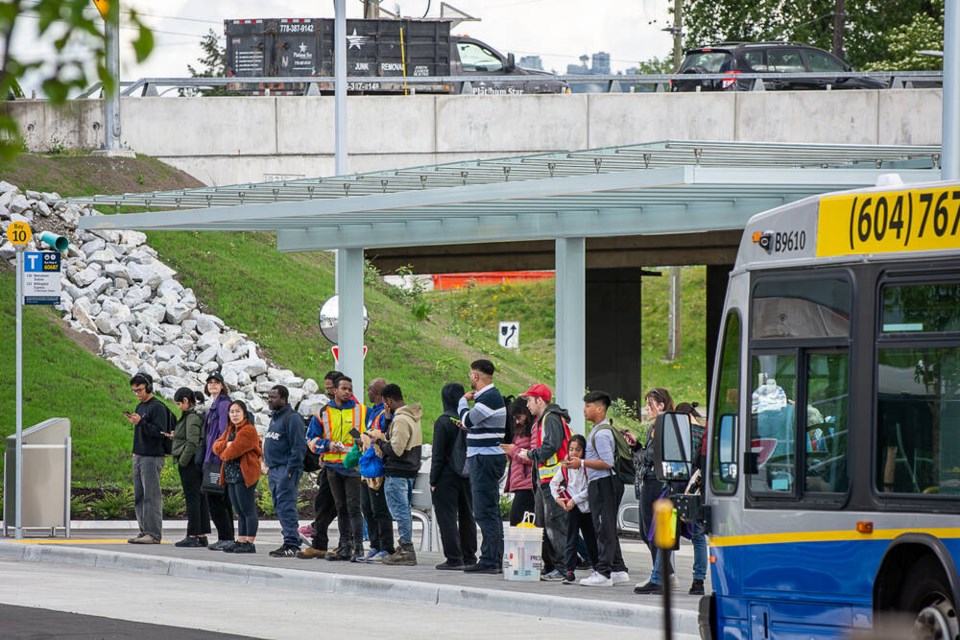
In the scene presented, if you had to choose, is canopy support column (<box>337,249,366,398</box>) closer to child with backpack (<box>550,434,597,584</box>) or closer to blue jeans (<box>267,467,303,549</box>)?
blue jeans (<box>267,467,303,549</box>)

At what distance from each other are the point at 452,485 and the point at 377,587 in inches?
56.8

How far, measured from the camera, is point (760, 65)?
38156mm

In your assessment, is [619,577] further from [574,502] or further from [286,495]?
[286,495]

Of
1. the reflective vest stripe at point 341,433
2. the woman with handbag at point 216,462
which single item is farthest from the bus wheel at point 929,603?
the woman with handbag at point 216,462

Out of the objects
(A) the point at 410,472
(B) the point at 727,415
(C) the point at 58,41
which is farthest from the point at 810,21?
(C) the point at 58,41

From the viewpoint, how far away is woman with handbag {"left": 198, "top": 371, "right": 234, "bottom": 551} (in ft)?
56.6

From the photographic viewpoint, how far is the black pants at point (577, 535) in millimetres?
14727

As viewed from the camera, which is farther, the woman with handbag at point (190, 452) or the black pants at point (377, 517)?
the woman with handbag at point (190, 452)

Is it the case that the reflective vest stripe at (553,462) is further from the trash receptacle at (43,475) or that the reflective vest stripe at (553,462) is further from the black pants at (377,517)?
the trash receptacle at (43,475)

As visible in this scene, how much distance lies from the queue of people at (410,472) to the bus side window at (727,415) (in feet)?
12.0

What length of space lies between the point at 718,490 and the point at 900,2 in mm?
50423

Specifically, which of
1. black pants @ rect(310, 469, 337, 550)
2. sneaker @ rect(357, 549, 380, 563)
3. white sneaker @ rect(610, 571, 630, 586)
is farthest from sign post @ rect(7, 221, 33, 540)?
white sneaker @ rect(610, 571, 630, 586)

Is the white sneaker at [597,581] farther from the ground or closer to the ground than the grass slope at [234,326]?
closer to the ground

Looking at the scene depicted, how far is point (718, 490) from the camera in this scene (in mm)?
9609
